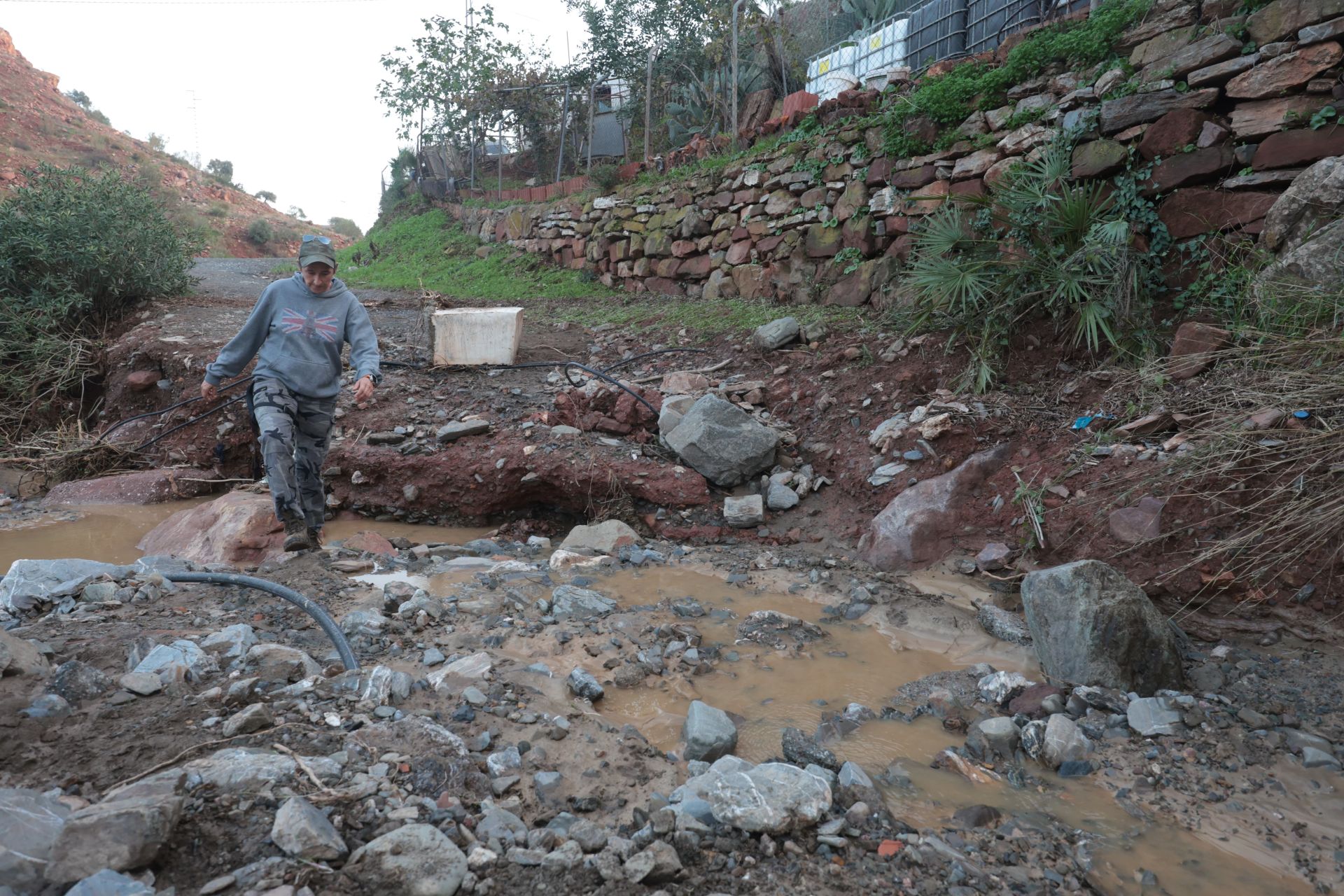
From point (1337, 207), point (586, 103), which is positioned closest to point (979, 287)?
point (1337, 207)

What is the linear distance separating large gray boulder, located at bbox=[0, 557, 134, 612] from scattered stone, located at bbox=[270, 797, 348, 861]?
1.99 meters

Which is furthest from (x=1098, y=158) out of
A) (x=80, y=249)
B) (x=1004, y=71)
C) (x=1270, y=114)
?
(x=80, y=249)

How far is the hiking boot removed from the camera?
3998mm

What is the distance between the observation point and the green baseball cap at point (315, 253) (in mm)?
4109

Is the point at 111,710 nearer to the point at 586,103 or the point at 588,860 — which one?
the point at 588,860

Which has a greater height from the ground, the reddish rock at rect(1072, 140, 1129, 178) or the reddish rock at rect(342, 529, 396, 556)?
the reddish rock at rect(1072, 140, 1129, 178)

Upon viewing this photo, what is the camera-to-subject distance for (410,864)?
158 cm

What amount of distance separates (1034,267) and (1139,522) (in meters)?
2.16

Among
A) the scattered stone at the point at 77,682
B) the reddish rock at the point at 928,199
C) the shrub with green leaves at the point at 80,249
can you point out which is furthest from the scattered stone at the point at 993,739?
the shrub with green leaves at the point at 80,249

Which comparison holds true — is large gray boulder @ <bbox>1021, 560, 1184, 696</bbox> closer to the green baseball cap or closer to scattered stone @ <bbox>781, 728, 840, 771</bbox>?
scattered stone @ <bbox>781, 728, 840, 771</bbox>

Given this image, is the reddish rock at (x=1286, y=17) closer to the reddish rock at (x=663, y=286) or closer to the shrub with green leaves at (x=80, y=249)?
the reddish rock at (x=663, y=286)

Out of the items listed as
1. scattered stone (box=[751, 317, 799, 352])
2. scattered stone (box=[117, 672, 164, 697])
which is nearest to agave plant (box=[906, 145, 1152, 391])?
scattered stone (box=[751, 317, 799, 352])

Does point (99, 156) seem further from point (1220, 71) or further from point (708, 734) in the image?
point (708, 734)

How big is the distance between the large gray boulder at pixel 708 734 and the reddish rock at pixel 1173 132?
4.67 meters
